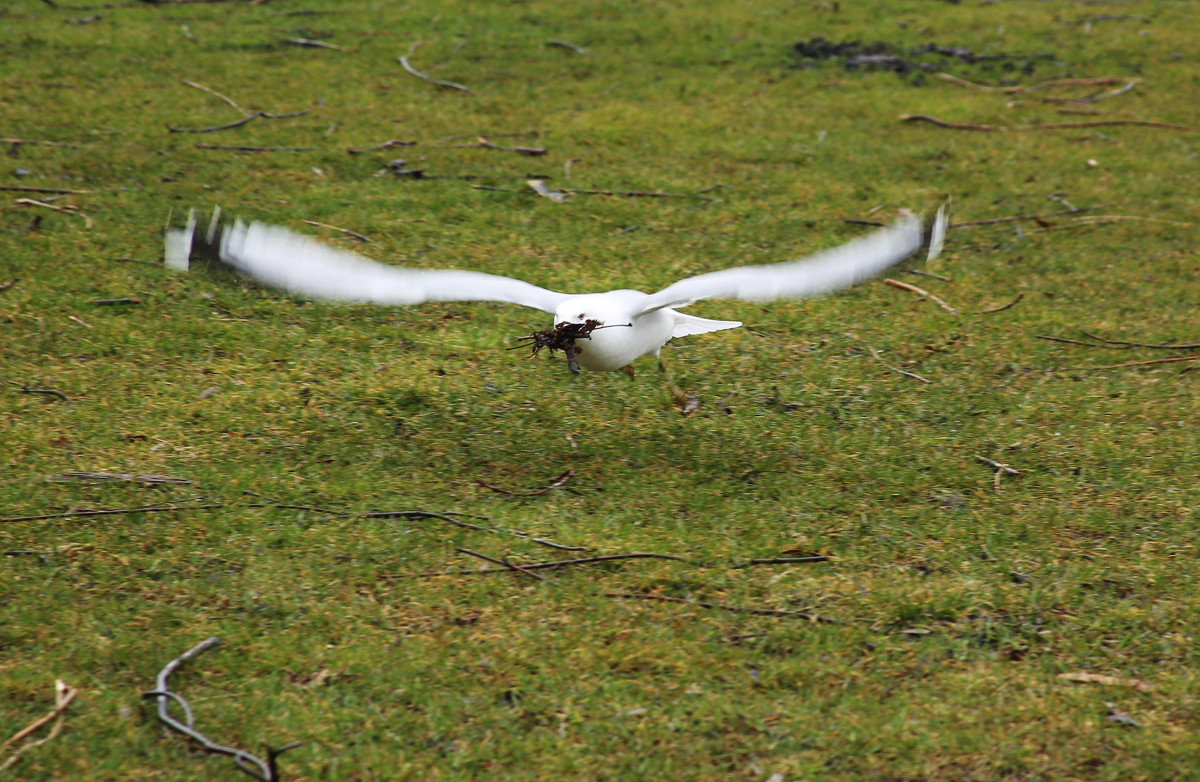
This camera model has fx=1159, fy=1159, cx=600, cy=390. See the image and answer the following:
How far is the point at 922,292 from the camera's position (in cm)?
637

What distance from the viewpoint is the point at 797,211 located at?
7355 mm

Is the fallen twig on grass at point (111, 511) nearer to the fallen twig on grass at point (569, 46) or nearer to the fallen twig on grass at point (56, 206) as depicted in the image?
the fallen twig on grass at point (56, 206)

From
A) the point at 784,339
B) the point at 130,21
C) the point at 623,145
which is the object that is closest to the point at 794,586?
the point at 784,339

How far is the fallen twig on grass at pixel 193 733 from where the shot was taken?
299cm

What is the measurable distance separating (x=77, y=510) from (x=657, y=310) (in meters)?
2.25

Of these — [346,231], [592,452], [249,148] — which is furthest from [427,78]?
[592,452]

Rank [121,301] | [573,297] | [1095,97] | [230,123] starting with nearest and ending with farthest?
[573,297], [121,301], [230,123], [1095,97]

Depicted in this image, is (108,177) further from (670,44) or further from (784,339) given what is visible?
(670,44)

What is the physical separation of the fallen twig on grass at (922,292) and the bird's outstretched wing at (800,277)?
1791 mm

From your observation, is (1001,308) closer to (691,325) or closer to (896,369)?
(896,369)

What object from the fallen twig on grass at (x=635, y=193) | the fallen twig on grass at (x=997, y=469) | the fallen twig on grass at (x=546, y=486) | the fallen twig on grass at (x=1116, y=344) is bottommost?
the fallen twig on grass at (x=546, y=486)

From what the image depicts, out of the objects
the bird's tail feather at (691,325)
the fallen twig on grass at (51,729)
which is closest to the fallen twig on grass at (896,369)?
the bird's tail feather at (691,325)

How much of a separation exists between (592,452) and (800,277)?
114 centimetres

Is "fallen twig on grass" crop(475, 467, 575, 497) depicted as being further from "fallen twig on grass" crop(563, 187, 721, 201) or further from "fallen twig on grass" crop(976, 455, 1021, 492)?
"fallen twig on grass" crop(563, 187, 721, 201)
